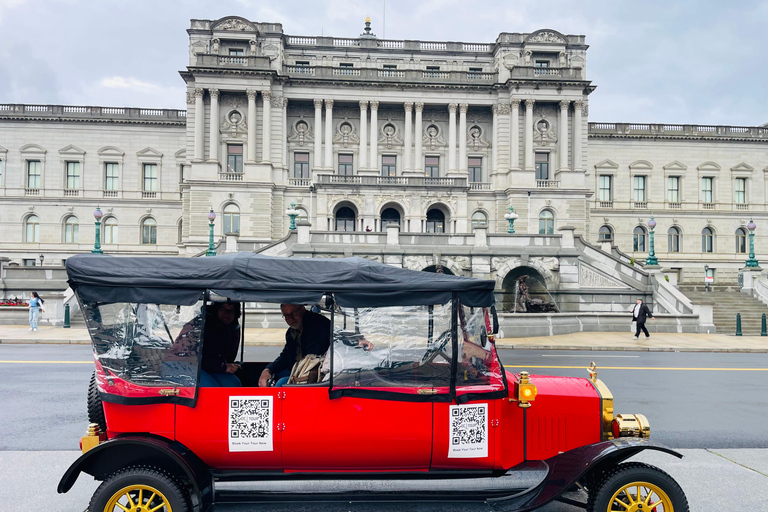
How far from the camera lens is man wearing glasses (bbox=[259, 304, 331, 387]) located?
196 inches

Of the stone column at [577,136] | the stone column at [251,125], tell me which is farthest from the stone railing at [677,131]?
the stone column at [251,125]

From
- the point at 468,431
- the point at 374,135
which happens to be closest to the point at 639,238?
the point at 374,135

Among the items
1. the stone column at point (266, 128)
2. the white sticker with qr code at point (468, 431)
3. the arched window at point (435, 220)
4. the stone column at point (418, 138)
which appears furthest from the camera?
the stone column at point (418, 138)

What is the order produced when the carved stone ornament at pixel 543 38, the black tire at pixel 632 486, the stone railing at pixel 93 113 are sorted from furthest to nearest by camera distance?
the stone railing at pixel 93 113
the carved stone ornament at pixel 543 38
the black tire at pixel 632 486

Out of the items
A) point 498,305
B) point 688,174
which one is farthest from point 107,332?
point 688,174

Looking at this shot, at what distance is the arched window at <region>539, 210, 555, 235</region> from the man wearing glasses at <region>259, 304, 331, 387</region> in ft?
149

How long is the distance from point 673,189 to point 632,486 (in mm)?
58170

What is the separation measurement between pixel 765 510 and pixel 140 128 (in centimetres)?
5653

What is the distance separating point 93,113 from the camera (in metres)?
51.8

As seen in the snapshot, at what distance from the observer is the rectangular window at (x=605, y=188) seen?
5484 centimetres

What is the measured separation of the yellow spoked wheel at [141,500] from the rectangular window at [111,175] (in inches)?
2143

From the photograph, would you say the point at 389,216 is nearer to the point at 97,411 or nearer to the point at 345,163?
the point at 345,163

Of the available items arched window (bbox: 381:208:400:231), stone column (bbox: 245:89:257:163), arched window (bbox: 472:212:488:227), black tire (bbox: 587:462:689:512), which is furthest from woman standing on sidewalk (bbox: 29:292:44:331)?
arched window (bbox: 472:212:488:227)

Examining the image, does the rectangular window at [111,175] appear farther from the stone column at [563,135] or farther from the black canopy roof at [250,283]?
the black canopy roof at [250,283]
